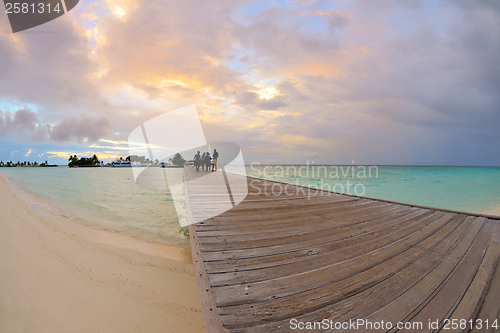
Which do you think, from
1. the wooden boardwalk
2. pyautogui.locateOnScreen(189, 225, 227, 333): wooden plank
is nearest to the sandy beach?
the wooden boardwalk

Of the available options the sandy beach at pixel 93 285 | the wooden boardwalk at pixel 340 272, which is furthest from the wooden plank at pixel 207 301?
the sandy beach at pixel 93 285

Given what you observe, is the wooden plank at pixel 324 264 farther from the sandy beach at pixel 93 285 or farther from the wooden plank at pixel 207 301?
the sandy beach at pixel 93 285

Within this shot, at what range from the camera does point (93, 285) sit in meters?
4.52

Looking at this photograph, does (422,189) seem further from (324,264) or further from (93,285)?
(93,285)

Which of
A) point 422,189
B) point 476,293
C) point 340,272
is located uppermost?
point 340,272

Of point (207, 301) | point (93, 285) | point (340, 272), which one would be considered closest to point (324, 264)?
point (340, 272)

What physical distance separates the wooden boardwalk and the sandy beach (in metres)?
2.15

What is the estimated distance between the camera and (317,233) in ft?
10.5

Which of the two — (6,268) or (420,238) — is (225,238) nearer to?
(420,238)

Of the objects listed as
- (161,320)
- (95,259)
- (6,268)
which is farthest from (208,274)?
(6,268)

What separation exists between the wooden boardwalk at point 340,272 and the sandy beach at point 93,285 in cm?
215

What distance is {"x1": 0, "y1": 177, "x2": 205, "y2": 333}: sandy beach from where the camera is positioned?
141 inches

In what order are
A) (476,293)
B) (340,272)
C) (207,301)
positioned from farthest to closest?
1. (340,272)
2. (476,293)
3. (207,301)

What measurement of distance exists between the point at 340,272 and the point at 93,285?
211 inches
